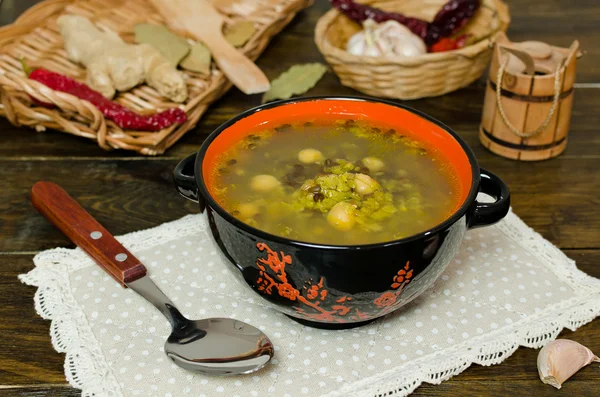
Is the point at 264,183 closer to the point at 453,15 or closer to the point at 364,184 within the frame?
the point at 364,184

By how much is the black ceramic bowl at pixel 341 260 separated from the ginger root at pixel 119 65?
0.69 m

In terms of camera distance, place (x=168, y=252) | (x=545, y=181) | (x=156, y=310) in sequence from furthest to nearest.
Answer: (x=545, y=181) → (x=168, y=252) → (x=156, y=310)

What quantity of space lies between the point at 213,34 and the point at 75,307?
1115 mm

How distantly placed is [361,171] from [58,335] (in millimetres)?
576

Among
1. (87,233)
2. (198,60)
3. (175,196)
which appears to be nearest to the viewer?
(87,233)

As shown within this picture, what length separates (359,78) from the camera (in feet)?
6.61

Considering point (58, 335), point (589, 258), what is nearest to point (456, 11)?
point (589, 258)

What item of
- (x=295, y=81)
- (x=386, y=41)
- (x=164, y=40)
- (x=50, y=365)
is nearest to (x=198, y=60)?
(x=164, y=40)

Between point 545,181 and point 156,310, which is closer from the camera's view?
point 156,310

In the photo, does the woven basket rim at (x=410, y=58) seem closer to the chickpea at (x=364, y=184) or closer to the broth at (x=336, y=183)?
the broth at (x=336, y=183)

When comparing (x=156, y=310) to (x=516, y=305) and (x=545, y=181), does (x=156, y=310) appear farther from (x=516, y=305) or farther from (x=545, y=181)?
(x=545, y=181)

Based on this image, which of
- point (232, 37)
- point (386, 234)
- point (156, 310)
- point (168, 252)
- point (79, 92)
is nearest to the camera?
point (386, 234)

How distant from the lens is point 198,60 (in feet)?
6.67

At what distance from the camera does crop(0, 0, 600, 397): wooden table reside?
1.15 m
